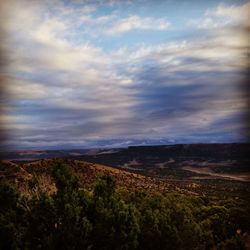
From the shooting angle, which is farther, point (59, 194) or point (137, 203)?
point (137, 203)

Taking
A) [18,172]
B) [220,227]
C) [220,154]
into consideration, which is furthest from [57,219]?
[220,154]

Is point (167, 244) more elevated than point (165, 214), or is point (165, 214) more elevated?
point (165, 214)

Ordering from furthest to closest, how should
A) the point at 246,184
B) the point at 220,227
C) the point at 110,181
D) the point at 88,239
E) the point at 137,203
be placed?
the point at 220,227 → the point at 137,203 → the point at 110,181 → the point at 88,239 → the point at 246,184

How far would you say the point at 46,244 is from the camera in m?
7.04

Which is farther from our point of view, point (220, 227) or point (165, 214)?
point (220, 227)

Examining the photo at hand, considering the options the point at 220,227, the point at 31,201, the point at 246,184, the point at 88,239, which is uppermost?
the point at 246,184

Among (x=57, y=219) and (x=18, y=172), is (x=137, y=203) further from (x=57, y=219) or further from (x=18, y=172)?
(x=18, y=172)

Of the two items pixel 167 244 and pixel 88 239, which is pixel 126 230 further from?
pixel 167 244

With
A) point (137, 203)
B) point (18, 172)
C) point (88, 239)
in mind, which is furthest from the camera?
point (18, 172)

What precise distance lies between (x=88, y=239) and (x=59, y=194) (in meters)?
1.01

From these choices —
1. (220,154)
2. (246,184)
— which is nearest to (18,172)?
(246,184)

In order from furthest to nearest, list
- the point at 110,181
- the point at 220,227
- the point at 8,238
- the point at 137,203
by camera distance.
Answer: the point at 220,227 < the point at 137,203 < the point at 110,181 < the point at 8,238

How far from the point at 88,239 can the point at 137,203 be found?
11.7 ft

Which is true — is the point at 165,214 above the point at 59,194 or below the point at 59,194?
below
